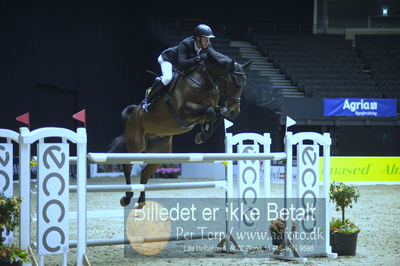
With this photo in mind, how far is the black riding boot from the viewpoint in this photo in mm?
6000

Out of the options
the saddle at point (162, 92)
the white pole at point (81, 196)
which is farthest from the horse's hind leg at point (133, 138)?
the white pole at point (81, 196)

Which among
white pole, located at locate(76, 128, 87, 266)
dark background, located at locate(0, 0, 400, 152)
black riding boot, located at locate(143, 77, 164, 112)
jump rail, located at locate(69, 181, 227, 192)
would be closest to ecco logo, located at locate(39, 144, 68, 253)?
white pole, located at locate(76, 128, 87, 266)

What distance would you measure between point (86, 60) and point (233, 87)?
1144 cm

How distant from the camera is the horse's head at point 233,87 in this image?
5492mm

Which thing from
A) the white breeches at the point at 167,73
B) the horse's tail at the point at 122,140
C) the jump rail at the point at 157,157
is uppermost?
the white breeches at the point at 167,73

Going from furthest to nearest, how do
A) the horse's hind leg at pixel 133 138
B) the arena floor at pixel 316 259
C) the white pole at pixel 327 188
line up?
1. the horse's hind leg at pixel 133 138
2. the white pole at pixel 327 188
3. the arena floor at pixel 316 259

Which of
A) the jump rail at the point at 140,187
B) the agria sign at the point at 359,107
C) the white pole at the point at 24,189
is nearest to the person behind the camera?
the white pole at the point at 24,189

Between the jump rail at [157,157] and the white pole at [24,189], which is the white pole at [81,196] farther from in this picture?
the white pole at [24,189]

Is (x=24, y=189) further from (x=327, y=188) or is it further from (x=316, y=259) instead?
(x=327, y=188)

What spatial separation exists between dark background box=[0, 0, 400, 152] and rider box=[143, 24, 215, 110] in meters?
8.75

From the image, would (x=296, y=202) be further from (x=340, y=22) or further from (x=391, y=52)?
(x=340, y=22)

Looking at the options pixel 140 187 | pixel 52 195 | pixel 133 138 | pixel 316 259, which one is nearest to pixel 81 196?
pixel 52 195

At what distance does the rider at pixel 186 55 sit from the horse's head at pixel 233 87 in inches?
12.8

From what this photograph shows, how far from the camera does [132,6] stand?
18.8 m
